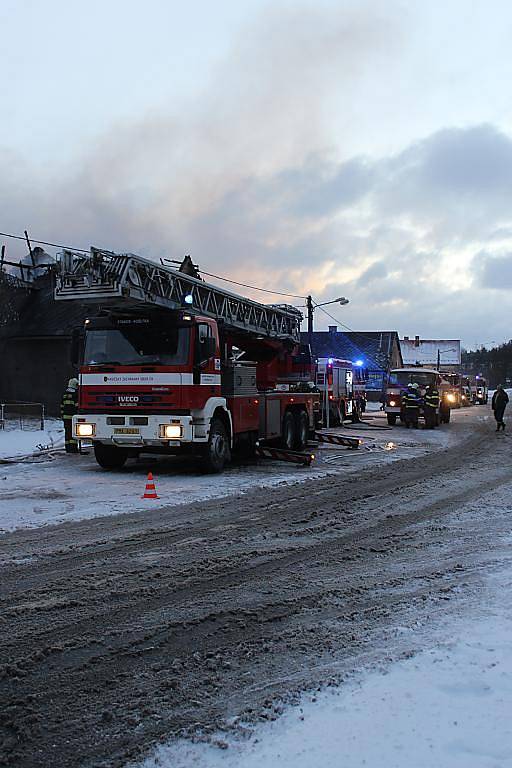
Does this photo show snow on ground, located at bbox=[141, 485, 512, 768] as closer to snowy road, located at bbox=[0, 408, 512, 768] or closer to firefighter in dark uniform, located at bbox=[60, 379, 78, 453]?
snowy road, located at bbox=[0, 408, 512, 768]

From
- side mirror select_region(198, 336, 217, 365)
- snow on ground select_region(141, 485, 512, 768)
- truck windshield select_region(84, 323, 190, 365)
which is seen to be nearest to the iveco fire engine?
side mirror select_region(198, 336, 217, 365)

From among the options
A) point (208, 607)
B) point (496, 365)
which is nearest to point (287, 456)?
point (208, 607)

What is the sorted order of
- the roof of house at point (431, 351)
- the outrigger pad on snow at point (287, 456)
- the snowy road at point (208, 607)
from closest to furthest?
the snowy road at point (208, 607) → the outrigger pad on snow at point (287, 456) → the roof of house at point (431, 351)

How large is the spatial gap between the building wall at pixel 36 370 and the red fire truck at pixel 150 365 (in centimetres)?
1580

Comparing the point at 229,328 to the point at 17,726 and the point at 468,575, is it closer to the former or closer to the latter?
the point at 468,575

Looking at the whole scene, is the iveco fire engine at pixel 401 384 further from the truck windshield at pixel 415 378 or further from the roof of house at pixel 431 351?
the roof of house at pixel 431 351

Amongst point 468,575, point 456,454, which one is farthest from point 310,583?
point 456,454

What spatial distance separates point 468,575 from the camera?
607 cm

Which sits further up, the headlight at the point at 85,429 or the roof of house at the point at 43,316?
the roof of house at the point at 43,316

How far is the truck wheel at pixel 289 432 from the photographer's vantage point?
16.5 metres

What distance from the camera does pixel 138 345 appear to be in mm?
12336

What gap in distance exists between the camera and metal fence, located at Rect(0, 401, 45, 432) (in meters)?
21.9

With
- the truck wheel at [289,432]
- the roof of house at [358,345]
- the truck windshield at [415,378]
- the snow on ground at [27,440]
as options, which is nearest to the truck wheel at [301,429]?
the truck wheel at [289,432]

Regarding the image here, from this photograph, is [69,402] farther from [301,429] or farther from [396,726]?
[396,726]
